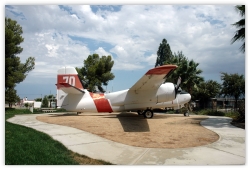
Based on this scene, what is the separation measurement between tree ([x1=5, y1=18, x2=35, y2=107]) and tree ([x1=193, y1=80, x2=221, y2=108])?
20283 millimetres

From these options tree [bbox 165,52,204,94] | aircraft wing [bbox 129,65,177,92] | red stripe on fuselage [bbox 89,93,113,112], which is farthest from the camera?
A: tree [bbox 165,52,204,94]

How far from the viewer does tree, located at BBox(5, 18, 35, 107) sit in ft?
25.7

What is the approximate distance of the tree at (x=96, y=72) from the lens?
22600mm

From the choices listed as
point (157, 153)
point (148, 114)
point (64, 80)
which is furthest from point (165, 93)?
point (157, 153)

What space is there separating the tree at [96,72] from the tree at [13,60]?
42.4ft

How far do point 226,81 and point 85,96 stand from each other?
14.1 m

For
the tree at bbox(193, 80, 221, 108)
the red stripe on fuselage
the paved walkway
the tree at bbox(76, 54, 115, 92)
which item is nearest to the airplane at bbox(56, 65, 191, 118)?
the red stripe on fuselage

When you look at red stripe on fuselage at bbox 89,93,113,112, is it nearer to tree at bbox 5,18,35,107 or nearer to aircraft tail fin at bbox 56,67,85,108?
aircraft tail fin at bbox 56,67,85,108

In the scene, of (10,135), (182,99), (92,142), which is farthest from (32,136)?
(182,99)

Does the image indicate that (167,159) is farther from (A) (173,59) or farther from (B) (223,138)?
(A) (173,59)

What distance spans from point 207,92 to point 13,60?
2220 centimetres

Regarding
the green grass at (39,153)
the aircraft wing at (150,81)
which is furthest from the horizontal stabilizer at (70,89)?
the green grass at (39,153)

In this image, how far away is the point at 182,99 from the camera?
49.5 feet

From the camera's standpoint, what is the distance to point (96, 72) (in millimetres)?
23969
